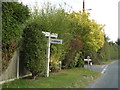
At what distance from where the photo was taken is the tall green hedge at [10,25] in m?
9.27

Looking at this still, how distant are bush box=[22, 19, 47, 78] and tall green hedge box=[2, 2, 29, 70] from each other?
920 mm

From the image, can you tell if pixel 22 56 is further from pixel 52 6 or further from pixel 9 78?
pixel 52 6

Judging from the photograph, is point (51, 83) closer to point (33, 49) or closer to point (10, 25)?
point (33, 49)

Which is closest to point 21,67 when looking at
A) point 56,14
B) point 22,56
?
point 22,56

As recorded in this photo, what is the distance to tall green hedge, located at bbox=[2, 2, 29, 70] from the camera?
927 centimetres

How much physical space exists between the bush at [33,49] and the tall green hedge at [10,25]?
92cm

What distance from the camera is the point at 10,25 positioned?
31.7 ft

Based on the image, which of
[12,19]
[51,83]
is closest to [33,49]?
[51,83]

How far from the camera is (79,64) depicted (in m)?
25.2

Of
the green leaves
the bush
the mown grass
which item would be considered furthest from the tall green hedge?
the mown grass

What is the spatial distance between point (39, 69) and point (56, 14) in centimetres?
610

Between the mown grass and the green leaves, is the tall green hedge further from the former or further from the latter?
the mown grass

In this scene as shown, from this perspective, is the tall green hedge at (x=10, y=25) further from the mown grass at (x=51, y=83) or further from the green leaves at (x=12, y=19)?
the mown grass at (x=51, y=83)

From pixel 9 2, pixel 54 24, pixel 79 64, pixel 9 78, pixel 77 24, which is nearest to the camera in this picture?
pixel 9 2
